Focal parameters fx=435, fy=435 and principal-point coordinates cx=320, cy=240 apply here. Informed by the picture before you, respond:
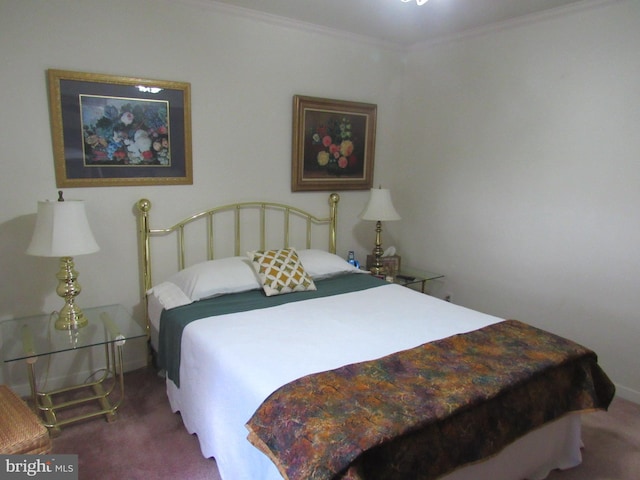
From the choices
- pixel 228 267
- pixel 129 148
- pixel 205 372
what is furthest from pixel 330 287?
pixel 129 148

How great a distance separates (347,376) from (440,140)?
2.64 m

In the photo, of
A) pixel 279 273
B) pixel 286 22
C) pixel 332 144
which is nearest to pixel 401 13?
pixel 286 22

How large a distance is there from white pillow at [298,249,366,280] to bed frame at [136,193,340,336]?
0.33 m

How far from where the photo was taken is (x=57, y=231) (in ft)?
7.52

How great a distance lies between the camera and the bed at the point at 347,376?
1.47 metres

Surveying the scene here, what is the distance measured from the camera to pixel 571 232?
297cm

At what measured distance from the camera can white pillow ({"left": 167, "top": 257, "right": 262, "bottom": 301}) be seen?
106 inches

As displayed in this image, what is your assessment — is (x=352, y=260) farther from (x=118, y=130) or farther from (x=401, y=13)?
(x=118, y=130)

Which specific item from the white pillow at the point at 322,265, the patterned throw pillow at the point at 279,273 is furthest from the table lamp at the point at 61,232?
the white pillow at the point at 322,265

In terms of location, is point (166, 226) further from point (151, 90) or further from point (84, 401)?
point (84, 401)

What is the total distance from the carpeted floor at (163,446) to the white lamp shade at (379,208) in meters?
1.94

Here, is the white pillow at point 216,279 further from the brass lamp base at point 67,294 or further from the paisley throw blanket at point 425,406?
the paisley throw blanket at point 425,406

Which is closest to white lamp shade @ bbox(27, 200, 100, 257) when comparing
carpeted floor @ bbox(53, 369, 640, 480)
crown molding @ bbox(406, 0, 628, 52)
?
carpeted floor @ bbox(53, 369, 640, 480)

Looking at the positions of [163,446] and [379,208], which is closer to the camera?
[163,446]
